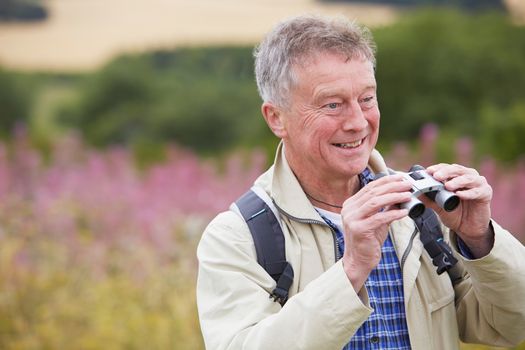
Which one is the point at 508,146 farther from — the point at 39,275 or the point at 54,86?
the point at 54,86

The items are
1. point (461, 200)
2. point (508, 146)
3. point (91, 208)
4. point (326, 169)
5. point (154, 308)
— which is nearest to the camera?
point (461, 200)

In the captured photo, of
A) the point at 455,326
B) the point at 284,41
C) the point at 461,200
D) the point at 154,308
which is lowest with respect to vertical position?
the point at 154,308

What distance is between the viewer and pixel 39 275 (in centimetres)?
528

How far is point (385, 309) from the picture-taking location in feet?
7.40

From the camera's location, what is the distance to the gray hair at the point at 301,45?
7.26 ft

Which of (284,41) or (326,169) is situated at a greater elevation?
(284,41)

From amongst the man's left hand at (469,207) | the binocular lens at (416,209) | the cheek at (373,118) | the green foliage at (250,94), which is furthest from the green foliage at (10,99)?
the binocular lens at (416,209)

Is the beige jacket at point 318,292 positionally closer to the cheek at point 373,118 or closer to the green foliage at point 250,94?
the cheek at point 373,118

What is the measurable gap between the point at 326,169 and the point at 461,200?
0.39 metres

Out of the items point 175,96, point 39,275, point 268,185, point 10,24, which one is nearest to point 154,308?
point 39,275

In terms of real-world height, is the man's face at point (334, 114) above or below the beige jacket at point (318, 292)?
above

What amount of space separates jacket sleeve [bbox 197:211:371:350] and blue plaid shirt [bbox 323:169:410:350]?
248 millimetres

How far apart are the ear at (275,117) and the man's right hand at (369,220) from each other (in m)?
0.46

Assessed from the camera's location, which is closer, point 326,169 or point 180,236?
point 326,169
